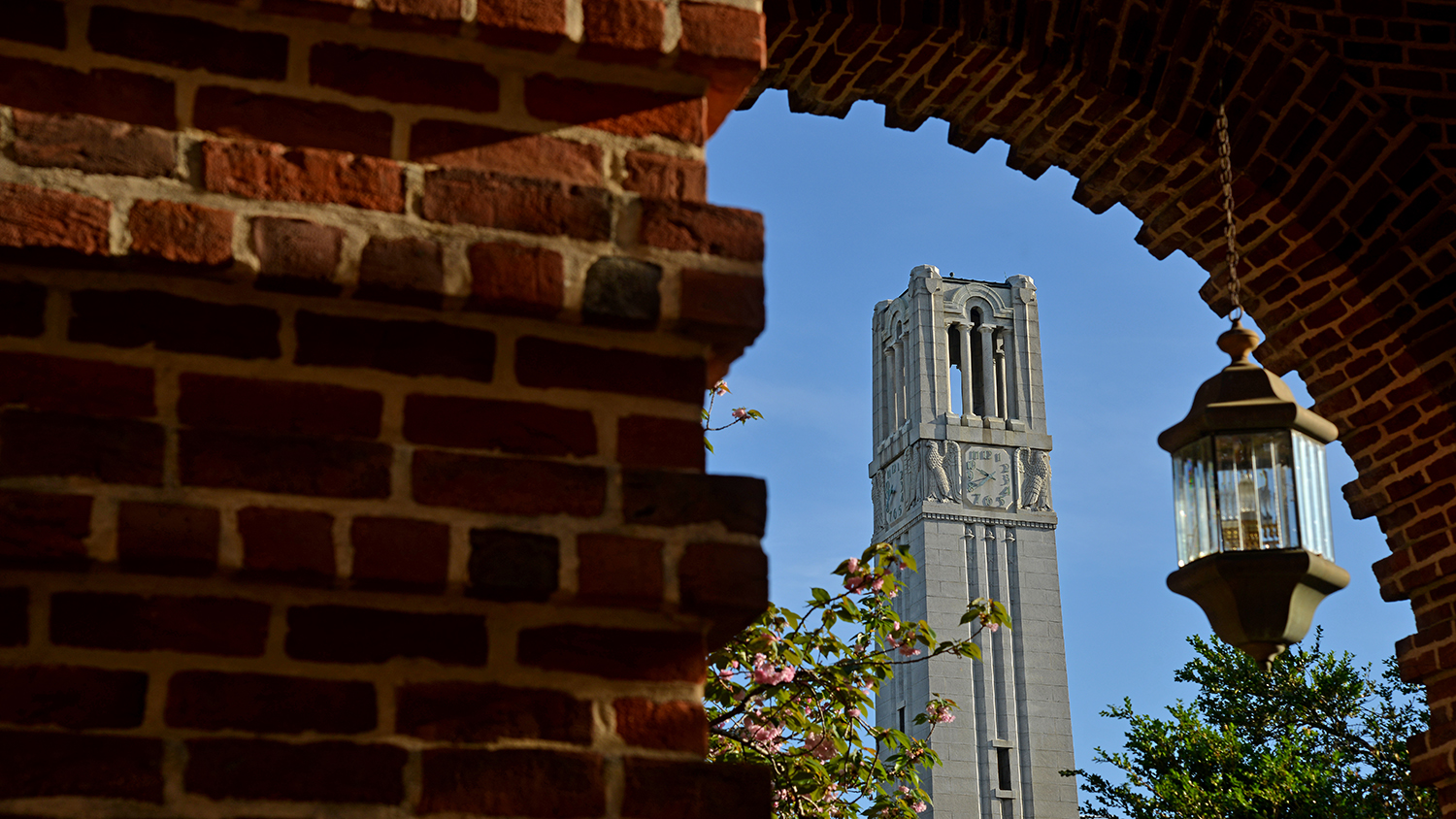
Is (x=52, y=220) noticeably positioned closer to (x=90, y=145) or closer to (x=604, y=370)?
(x=90, y=145)

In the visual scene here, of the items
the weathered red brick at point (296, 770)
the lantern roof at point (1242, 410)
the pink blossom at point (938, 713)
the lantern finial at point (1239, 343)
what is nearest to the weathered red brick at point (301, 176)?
the weathered red brick at point (296, 770)

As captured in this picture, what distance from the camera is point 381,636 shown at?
144cm

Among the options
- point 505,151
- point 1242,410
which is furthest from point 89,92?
point 1242,410

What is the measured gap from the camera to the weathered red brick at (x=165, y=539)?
135cm


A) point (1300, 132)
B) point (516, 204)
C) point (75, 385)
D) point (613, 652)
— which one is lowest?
point (613, 652)

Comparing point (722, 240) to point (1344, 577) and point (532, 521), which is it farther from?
point (1344, 577)

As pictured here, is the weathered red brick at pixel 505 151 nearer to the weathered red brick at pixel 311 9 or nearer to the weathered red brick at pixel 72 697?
the weathered red brick at pixel 311 9

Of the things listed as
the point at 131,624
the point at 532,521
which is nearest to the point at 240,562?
the point at 131,624

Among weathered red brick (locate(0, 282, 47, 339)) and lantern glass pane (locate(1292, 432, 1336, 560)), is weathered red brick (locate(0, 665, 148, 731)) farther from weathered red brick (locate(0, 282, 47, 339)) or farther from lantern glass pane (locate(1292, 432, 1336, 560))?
lantern glass pane (locate(1292, 432, 1336, 560))

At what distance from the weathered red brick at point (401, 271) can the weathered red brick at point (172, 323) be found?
106mm

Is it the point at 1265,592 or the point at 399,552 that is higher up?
the point at 1265,592

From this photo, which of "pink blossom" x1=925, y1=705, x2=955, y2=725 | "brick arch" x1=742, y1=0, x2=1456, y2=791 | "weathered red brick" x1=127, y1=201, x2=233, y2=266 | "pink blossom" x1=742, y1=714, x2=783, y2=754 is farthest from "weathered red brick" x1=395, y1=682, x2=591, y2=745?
"pink blossom" x1=925, y1=705, x2=955, y2=725

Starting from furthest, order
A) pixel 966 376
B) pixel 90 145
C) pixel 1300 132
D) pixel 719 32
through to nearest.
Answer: pixel 966 376, pixel 1300 132, pixel 719 32, pixel 90 145

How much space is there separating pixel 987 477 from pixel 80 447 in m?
53.3
